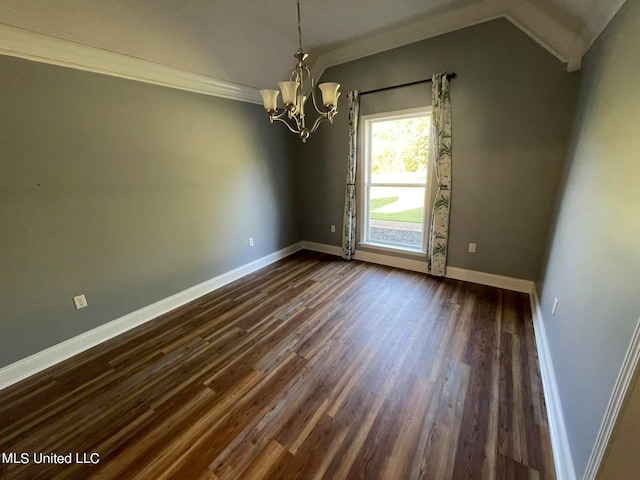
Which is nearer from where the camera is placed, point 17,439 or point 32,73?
point 17,439

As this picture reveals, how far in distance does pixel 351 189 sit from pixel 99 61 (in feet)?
9.46

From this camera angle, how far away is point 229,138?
124 inches

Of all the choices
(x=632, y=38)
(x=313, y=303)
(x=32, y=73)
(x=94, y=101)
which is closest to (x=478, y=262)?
(x=313, y=303)

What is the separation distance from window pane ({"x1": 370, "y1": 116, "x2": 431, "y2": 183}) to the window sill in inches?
36.5

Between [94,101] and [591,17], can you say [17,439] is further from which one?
[591,17]

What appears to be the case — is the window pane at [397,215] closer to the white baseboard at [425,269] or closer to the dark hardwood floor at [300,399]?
the white baseboard at [425,269]

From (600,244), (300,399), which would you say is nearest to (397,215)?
(600,244)

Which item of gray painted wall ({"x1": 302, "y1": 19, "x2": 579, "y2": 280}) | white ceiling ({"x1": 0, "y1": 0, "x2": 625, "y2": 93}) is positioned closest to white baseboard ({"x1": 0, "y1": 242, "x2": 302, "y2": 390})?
white ceiling ({"x1": 0, "y1": 0, "x2": 625, "y2": 93})

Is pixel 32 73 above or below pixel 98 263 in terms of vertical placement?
above

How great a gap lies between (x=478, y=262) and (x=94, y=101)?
4.12 metres

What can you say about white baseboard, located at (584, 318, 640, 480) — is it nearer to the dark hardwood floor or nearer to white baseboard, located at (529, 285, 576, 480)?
white baseboard, located at (529, 285, 576, 480)

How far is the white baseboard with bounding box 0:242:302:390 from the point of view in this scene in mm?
1921

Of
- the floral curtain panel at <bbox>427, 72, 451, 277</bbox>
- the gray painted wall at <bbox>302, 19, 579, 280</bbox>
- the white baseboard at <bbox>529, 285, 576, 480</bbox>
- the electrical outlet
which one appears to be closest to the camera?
the white baseboard at <bbox>529, 285, 576, 480</bbox>

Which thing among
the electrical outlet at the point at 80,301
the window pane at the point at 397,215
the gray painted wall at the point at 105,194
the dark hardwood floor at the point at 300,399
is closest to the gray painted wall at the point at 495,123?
the window pane at the point at 397,215
